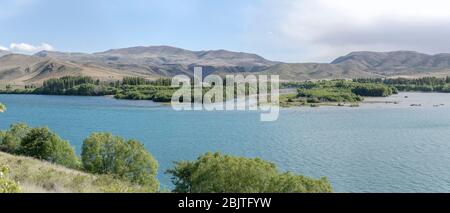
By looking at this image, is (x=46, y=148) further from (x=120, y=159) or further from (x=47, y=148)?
(x=120, y=159)

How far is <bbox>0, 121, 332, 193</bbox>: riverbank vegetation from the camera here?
1842 cm

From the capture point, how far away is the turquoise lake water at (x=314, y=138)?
32000 millimetres

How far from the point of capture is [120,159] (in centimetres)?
2714

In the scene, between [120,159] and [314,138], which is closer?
[120,159]

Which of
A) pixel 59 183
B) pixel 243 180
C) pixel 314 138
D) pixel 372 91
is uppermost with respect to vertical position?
pixel 59 183

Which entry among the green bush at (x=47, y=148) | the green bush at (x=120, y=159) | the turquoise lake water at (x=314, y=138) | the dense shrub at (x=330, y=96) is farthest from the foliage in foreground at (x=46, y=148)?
the dense shrub at (x=330, y=96)

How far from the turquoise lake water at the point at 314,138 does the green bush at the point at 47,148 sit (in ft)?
19.8

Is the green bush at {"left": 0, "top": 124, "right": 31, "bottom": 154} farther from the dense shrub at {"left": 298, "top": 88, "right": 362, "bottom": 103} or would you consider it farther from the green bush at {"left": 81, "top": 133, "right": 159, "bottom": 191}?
the dense shrub at {"left": 298, "top": 88, "right": 362, "bottom": 103}

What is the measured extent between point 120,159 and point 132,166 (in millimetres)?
975

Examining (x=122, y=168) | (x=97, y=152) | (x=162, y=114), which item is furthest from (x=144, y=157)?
(x=162, y=114)

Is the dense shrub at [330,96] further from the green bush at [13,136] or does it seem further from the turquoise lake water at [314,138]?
the green bush at [13,136]

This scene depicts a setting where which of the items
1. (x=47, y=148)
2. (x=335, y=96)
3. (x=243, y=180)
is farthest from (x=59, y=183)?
(x=335, y=96)

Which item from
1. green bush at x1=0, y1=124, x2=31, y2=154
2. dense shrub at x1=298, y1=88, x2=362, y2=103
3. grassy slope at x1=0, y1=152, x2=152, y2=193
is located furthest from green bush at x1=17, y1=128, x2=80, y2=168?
dense shrub at x1=298, y1=88, x2=362, y2=103
